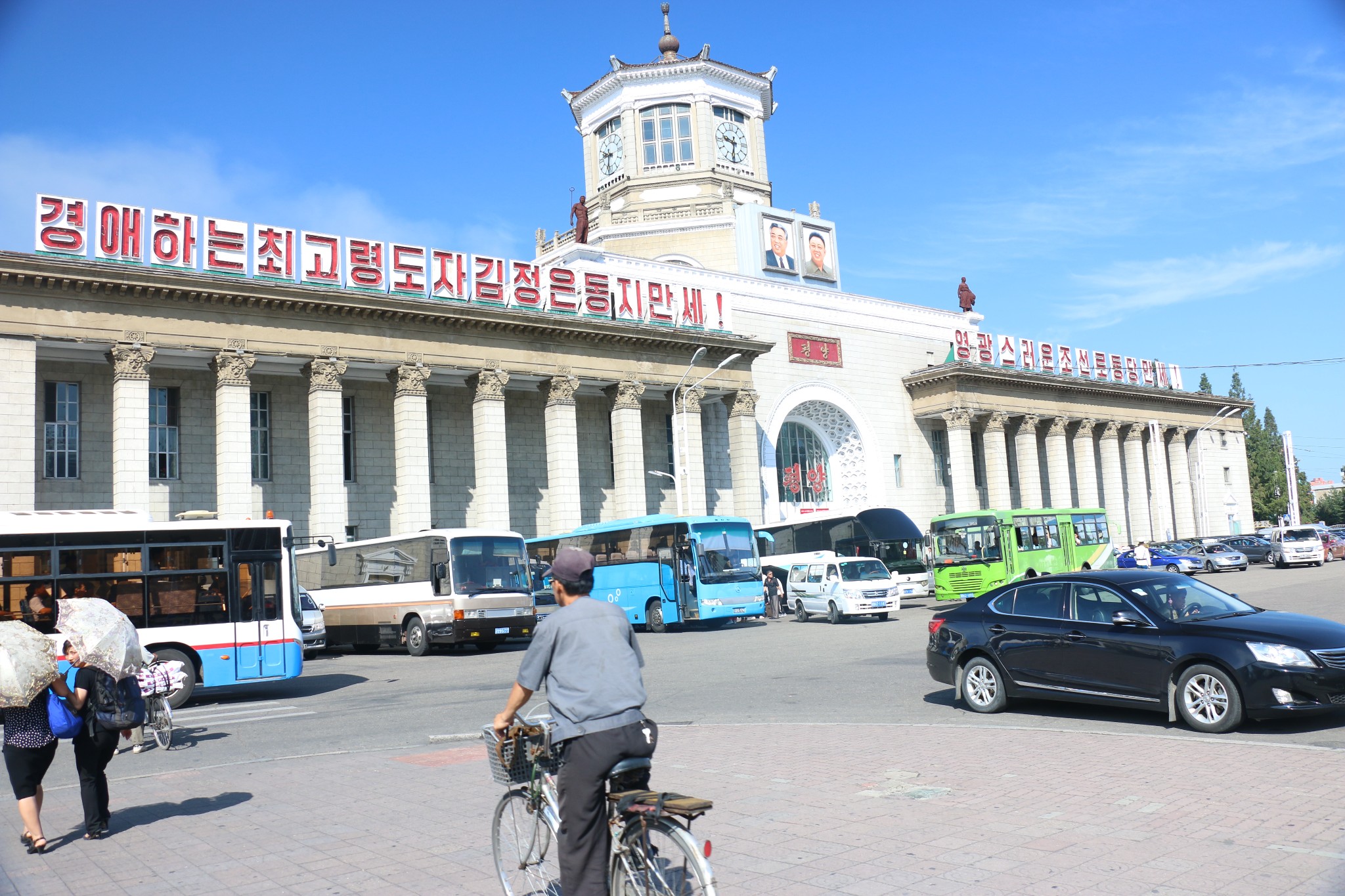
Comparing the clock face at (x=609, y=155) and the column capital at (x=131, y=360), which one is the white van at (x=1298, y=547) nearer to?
the clock face at (x=609, y=155)

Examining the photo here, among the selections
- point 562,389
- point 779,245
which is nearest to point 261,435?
point 562,389

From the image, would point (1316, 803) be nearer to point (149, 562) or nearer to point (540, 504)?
point (149, 562)

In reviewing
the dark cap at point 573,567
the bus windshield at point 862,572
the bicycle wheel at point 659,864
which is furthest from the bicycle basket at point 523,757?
the bus windshield at point 862,572

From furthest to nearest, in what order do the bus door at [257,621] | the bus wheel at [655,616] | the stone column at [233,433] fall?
the stone column at [233,433]
the bus wheel at [655,616]
the bus door at [257,621]

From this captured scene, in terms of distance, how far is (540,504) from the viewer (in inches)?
1735

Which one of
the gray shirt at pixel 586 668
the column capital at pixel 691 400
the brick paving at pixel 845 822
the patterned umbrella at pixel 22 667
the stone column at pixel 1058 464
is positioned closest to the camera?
the gray shirt at pixel 586 668

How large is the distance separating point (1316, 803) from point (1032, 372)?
187 ft

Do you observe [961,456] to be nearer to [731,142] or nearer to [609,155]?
[731,142]

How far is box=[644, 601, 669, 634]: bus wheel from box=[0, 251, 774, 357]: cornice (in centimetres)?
1380

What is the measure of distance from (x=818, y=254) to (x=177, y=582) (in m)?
44.6

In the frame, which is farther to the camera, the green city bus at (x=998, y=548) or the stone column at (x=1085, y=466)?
the stone column at (x=1085, y=466)

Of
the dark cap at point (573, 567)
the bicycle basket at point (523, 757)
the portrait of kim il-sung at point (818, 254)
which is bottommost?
the bicycle basket at point (523, 757)

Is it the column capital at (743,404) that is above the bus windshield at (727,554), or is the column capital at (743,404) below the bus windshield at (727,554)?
Result: above

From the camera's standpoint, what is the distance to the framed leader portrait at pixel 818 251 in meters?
56.2
